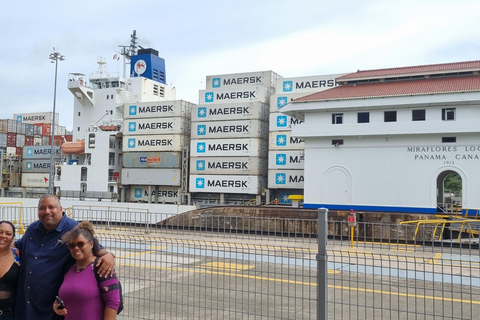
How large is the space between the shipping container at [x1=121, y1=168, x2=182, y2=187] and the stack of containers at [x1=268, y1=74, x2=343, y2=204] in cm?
884

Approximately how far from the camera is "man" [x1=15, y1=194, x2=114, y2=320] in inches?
124

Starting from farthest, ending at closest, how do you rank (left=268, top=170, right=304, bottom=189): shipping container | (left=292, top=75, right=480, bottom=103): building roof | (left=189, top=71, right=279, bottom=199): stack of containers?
(left=189, top=71, right=279, bottom=199): stack of containers < (left=268, top=170, right=304, bottom=189): shipping container < (left=292, top=75, right=480, bottom=103): building roof

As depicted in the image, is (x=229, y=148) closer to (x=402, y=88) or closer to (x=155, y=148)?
(x=155, y=148)

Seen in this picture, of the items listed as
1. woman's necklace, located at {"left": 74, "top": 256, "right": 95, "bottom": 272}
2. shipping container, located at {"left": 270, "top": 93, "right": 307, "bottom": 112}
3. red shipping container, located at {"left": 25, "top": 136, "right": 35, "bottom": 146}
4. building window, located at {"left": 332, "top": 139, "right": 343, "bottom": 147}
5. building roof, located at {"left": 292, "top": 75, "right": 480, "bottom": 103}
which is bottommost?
woman's necklace, located at {"left": 74, "top": 256, "right": 95, "bottom": 272}

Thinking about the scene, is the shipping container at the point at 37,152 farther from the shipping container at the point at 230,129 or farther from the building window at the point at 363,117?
the building window at the point at 363,117

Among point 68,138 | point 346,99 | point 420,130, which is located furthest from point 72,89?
point 420,130

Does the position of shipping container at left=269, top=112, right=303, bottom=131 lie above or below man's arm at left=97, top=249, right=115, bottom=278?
above

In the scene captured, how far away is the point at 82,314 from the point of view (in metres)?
2.86

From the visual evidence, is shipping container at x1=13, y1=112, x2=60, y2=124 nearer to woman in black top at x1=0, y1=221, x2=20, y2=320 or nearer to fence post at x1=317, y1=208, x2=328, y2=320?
woman in black top at x1=0, y1=221, x2=20, y2=320

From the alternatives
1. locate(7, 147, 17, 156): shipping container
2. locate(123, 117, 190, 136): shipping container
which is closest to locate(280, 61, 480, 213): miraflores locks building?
locate(123, 117, 190, 136): shipping container

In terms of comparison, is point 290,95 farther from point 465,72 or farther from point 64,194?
point 64,194

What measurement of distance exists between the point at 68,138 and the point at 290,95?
32677 mm

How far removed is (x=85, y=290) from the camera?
286cm

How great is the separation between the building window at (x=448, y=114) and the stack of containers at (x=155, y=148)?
2197cm
